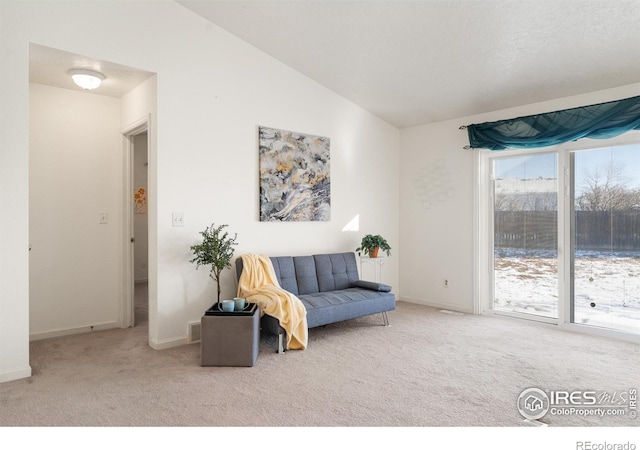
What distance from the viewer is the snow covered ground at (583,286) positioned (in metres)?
4.00

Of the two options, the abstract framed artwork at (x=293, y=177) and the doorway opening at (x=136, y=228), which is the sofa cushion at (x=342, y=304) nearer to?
the abstract framed artwork at (x=293, y=177)

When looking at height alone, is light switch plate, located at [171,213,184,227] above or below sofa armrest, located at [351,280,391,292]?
above

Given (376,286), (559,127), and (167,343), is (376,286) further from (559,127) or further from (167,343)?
(559,127)

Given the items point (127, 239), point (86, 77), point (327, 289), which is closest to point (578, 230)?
point (327, 289)

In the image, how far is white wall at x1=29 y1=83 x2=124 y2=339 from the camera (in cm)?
400

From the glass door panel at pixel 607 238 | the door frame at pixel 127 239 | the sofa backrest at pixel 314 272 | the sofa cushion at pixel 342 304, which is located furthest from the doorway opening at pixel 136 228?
the glass door panel at pixel 607 238

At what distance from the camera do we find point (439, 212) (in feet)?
17.9

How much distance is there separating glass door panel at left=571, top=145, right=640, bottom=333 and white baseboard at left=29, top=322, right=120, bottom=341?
4.93 metres

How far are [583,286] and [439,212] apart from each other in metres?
1.82

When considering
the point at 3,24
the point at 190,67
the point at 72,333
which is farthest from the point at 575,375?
the point at 3,24

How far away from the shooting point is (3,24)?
2.94m

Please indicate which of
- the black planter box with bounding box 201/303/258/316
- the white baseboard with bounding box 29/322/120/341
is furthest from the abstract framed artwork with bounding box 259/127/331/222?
the white baseboard with bounding box 29/322/120/341

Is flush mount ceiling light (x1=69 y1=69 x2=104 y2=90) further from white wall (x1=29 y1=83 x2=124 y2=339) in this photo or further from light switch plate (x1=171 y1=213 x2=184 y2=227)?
light switch plate (x1=171 y1=213 x2=184 y2=227)
